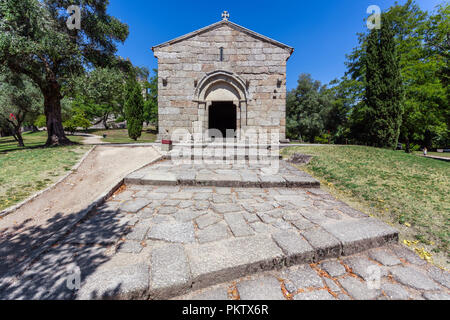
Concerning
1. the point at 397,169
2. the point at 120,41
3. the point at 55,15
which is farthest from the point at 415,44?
the point at 55,15

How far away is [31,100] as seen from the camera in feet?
51.6

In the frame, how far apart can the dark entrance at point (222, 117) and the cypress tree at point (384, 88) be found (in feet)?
29.2

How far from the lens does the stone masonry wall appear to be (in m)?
9.01

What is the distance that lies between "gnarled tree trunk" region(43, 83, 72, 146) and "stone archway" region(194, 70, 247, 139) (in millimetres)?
7087

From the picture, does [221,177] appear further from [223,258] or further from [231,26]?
[231,26]

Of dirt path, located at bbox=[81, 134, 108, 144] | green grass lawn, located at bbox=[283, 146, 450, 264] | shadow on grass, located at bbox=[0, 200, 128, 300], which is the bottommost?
shadow on grass, located at bbox=[0, 200, 128, 300]

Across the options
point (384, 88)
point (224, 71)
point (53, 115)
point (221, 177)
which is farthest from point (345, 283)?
point (384, 88)

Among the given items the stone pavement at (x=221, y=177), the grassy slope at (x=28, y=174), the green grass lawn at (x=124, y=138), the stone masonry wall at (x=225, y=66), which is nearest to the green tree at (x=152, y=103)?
the green grass lawn at (x=124, y=138)

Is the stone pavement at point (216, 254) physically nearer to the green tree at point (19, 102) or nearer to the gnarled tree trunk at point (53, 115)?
the gnarled tree trunk at point (53, 115)

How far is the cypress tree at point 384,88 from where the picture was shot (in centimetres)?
1125

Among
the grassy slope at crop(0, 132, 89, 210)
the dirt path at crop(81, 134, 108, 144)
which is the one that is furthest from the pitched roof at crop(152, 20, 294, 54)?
the dirt path at crop(81, 134, 108, 144)

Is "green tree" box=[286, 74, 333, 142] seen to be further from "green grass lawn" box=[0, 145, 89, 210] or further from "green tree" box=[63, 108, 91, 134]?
"green tree" box=[63, 108, 91, 134]
